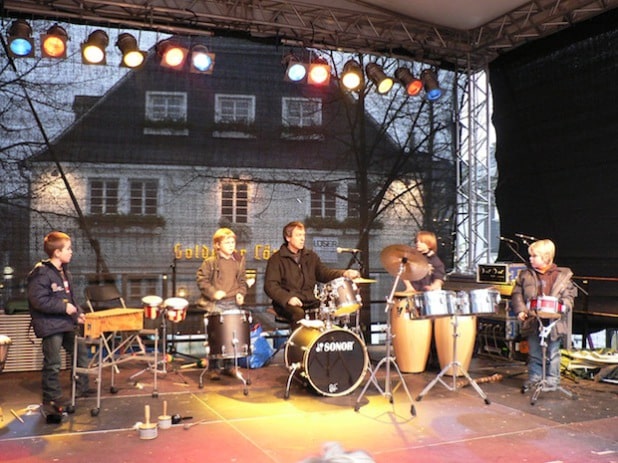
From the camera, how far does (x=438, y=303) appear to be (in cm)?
550

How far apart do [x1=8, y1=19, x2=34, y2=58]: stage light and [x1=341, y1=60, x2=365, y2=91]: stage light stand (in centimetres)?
361

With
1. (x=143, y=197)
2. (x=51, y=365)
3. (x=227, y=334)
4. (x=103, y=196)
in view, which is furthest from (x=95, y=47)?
(x=51, y=365)

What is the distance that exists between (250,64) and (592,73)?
164 inches

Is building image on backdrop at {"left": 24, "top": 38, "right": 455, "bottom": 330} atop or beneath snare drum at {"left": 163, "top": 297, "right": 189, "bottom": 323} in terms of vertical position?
atop

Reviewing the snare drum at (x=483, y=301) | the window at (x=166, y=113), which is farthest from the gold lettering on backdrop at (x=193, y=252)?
the snare drum at (x=483, y=301)

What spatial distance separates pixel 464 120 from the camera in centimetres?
991

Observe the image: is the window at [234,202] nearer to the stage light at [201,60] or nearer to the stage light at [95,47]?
the stage light at [201,60]

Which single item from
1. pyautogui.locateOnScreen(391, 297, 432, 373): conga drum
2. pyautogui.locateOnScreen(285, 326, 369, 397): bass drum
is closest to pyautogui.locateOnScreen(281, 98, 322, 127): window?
pyautogui.locateOnScreen(391, 297, 432, 373): conga drum

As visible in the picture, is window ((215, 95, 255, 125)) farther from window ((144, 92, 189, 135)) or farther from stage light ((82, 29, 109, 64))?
stage light ((82, 29, 109, 64))

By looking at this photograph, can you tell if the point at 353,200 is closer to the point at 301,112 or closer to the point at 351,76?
the point at 301,112

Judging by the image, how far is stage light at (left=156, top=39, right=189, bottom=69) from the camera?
7.81 meters

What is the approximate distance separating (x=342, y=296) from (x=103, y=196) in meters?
3.69

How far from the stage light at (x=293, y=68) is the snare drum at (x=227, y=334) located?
3.36 meters

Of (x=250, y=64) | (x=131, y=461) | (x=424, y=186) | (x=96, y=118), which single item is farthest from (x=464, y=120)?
(x=131, y=461)
